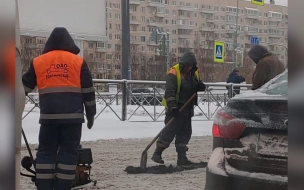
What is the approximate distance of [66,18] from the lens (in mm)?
14836

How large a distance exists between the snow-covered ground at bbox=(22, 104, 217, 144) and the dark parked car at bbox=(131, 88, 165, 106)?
17cm

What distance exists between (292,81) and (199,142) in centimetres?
844

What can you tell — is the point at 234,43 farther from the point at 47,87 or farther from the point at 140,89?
the point at 47,87

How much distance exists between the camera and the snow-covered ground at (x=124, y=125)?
33.2 ft

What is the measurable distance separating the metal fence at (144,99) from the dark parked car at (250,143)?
28.0ft

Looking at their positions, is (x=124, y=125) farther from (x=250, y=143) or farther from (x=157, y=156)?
(x=250, y=143)

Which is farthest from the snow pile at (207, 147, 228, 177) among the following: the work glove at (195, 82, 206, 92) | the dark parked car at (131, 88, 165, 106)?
the dark parked car at (131, 88, 165, 106)

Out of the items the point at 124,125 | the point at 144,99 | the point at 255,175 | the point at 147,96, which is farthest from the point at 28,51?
the point at 255,175

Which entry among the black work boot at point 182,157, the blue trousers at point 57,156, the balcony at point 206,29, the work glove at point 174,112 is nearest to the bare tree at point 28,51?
the blue trousers at point 57,156

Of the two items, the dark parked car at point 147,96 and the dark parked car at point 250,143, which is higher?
the dark parked car at point 250,143

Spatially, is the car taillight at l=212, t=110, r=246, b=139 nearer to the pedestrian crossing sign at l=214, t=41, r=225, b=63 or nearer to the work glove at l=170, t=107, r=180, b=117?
the work glove at l=170, t=107, r=180, b=117

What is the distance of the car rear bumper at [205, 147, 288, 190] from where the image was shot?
285cm

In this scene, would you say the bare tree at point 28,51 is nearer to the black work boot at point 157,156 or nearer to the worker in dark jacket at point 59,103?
the worker in dark jacket at point 59,103

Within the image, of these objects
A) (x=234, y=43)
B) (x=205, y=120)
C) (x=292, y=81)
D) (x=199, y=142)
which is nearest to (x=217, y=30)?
(x=234, y=43)
